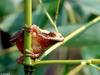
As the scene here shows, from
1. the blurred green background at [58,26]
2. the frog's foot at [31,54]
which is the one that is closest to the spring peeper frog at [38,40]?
the frog's foot at [31,54]

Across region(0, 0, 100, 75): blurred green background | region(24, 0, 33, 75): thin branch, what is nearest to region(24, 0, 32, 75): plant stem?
region(24, 0, 33, 75): thin branch

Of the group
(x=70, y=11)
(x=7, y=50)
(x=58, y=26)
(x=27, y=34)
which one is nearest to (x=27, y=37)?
(x=27, y=34)

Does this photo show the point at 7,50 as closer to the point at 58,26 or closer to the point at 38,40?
the point at 58,26

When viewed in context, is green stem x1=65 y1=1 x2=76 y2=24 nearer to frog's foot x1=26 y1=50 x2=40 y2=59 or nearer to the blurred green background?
the blurred green background

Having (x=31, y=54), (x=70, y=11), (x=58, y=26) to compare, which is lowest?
(x=31, y=54)

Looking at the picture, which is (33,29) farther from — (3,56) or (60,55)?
(3,56)

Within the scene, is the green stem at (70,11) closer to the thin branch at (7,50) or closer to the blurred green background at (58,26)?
the blurred green background at (58,26)

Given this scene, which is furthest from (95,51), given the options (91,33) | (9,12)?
(9,12)

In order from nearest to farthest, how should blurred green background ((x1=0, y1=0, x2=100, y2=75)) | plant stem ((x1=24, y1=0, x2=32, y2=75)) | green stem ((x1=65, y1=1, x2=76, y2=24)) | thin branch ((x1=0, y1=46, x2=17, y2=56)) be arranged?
plant stem ((x1=24, y1=0, x2=32, y2=75))
blurred green background ((x1=0, y1=0, x2=100, y2=75))
thin branch ((x1=0, y1=46, x2=17, y2=56))
green stem ((x1=65, y1=1, x2=76, y2=24))

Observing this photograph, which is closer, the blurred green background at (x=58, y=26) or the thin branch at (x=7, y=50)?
the blurred green background at (x=58, y=26)
